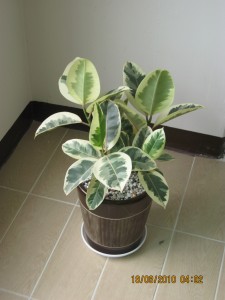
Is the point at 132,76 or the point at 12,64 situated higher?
the point at 132,76

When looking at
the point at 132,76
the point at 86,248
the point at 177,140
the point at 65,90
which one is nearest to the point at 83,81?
the point at 65,90

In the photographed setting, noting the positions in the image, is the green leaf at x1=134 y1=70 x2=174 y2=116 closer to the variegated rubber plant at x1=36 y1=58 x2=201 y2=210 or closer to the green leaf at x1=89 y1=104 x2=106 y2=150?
the variegated rubber plant at x1=36 y1=58 x2=201 y2=210

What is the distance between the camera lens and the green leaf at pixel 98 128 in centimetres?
112

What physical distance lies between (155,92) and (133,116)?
4.1 inches

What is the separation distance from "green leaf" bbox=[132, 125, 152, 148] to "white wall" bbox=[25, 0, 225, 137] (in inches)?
18.9

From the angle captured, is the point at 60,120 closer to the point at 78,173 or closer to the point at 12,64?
the point at 78,173

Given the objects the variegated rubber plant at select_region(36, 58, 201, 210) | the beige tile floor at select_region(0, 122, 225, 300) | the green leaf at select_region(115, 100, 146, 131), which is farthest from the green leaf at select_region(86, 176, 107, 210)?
the beige tile floor at select_region(0, 122, 225, 300)

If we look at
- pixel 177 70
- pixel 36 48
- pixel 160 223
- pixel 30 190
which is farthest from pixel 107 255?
pixel 36 48

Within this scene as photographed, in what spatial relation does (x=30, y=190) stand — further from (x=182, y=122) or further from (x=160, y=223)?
(x=182, y=122)

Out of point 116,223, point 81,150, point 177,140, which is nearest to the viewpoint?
point 81,150

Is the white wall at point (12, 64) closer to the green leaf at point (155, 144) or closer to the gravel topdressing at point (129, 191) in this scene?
the gravel topdressing at point (129, 191)

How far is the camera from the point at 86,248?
1.52 meters

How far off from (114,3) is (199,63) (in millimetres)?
368

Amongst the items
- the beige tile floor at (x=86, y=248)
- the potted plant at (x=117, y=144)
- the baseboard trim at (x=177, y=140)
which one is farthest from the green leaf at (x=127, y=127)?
the baseboard trim at (x=177, y=140)
